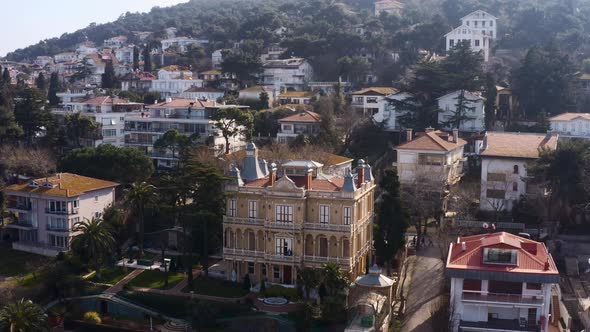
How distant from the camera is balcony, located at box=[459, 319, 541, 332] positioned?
3525 centimetres

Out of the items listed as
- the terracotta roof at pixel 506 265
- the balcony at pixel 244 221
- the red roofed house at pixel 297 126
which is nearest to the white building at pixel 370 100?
the red roofed house at pixel 297 126

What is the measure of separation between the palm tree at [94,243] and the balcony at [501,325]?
22339mm

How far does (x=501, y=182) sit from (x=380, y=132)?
16.7m

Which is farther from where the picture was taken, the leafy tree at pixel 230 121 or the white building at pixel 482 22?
the white building at pixel 482 22

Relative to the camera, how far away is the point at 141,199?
49.3m

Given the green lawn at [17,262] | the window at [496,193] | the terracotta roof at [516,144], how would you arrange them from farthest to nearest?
the terracotta roof at [516,144], the window at [496,193], the green lawn at [17,262]

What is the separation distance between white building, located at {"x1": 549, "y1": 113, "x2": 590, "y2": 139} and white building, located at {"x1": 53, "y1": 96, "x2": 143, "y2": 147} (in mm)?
39834

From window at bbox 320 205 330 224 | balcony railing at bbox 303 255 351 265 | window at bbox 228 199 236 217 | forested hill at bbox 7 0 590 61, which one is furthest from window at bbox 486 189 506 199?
forested hill at bbox 7 0 590 61

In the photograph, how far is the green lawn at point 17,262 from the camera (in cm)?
4925

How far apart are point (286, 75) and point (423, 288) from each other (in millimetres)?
51171

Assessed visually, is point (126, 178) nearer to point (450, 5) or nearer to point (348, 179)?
point (348, 179)

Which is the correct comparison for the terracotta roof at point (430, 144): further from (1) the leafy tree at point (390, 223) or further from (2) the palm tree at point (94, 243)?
(2) the palm tree at point (94, 243)

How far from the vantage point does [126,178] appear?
58.8 meters

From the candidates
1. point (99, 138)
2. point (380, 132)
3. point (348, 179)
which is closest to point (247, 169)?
point (348, 179)
